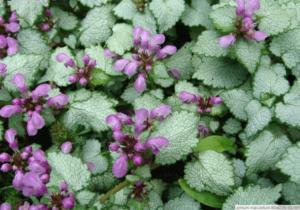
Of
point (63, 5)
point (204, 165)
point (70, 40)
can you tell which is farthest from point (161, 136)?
point (63, 5)

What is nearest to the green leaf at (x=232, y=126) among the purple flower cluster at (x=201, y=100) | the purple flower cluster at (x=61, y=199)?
the purple flower cluster at (x=201, y=100)

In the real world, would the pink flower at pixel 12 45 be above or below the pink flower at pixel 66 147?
above

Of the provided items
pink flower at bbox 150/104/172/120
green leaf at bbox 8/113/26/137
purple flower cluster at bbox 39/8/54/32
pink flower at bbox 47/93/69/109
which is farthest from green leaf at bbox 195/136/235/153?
purple flower cluster at bbox 39/8/54/32

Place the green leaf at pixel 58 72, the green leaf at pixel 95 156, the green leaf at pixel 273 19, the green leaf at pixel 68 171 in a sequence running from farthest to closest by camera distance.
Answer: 1. the green leaf at pixel 58 72
2. the green leaf at pixel 273 19
3. the green leaf at pixel 95 156
4. the green leaf at pixel 68 171

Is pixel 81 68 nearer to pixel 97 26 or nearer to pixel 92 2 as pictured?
pixel 97 26

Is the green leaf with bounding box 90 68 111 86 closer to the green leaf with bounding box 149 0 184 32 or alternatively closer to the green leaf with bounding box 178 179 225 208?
the green leaf with bounding box 149 0 184 32

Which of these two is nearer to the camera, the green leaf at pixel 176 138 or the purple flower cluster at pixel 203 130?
the green leaf at pixel 176 138

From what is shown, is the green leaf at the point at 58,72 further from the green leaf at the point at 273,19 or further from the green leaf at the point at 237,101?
the green leaf at the point at 273,19
